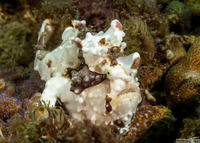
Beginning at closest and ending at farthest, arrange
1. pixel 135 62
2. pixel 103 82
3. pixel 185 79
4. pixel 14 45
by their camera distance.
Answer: pixel 135 62, pixel 103 82, pixel 185 79, pixel 14 45

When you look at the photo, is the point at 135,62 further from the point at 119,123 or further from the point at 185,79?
the point at 185,79

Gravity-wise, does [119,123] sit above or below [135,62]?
below

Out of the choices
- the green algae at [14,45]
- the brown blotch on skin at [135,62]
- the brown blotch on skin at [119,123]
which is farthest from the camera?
the green algae at [14,45]

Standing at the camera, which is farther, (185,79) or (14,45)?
(14,45)

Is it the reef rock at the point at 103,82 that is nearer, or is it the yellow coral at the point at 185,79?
the reef rock at the point at 103,82

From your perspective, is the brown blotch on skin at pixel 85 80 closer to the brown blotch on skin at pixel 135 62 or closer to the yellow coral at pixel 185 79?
the brown blotch on skin at pixel 135 62

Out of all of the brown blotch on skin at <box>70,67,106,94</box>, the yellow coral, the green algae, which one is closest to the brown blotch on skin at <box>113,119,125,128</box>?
the brown blotch on skin at <box>70,67,106,94</box>

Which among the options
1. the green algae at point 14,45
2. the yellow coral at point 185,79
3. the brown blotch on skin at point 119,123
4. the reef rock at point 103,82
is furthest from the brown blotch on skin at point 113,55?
the green algae at point 14,45

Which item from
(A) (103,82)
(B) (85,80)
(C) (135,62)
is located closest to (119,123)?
(A) (103,82)

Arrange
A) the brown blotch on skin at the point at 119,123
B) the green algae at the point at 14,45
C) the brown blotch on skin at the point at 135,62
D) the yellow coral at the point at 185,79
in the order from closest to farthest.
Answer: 1. the brown blotch on skin at the point at 135,62
2. the brown blotch on skin at the point at 119,123
3. the yellow coral at the point at 185,79
4. the green algae at the point at 14,45

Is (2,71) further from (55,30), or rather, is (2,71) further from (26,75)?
(55,30)

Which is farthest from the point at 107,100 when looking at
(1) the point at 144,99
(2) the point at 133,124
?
(1) the point at 144,99
